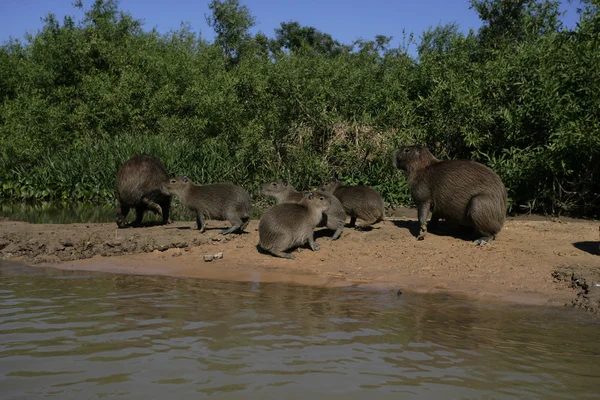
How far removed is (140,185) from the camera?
9.80 m

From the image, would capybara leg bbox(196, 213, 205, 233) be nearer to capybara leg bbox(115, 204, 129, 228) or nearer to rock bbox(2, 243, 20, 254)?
capybara leg bbox(115, 204, 129, 228)

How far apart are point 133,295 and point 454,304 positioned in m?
2.97

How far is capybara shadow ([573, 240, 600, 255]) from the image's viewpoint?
802cm

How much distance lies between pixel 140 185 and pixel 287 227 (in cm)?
280

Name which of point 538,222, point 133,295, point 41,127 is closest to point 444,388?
point 133,295

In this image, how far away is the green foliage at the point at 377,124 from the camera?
10.8 meters

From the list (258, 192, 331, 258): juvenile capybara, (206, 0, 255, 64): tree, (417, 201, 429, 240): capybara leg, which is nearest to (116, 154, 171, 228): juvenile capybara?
(258, 192, 331, 258): juvenile capybara

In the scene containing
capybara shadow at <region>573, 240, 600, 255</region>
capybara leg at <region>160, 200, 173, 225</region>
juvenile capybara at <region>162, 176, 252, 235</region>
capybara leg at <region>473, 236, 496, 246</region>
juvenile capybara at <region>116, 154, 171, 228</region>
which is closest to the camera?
capybara shadow at <region>573, 240, 600, 255</region>

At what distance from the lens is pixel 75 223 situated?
1078cm

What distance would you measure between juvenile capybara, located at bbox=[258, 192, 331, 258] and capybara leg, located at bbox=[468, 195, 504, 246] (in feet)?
6.15

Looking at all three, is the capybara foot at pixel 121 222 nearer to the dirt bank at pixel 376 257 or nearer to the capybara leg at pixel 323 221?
the dirt bank at pixel 376 257

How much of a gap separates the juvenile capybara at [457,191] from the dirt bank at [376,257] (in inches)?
10.5

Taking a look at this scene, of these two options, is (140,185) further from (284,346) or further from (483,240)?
(284,346)

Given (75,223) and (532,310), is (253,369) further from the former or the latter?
(75,223)
